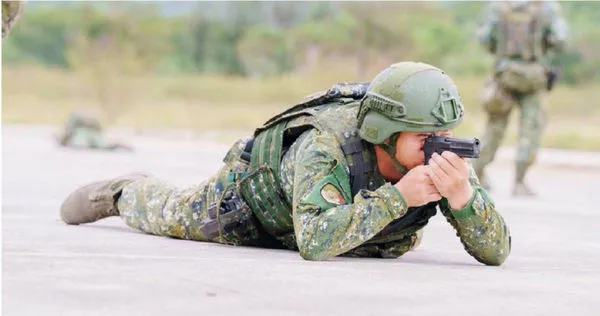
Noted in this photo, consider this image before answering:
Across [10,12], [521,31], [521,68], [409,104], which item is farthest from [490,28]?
[409,104]

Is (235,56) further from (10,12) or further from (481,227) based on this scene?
(481,227)

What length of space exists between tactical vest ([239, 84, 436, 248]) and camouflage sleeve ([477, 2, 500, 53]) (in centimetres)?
743

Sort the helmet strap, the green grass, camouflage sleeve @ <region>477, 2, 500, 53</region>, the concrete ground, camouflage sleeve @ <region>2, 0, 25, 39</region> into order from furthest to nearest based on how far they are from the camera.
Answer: the green grass < camouflage sleeve @ <region>477, 2, 500, 53</region> < camouflage sleeve @ <region>2, 0, 25, 39</region> < the helmet strap < the concrete ground

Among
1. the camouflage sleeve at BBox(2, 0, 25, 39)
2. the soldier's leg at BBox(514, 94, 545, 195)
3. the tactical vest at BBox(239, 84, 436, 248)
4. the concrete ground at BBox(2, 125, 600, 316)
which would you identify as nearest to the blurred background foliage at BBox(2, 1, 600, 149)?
the soldier's leg at BBox(514, 94, 545, 195)

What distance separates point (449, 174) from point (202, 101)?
52981mm

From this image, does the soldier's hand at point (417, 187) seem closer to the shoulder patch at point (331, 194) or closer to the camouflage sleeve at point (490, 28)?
the shoulder patch at point (331, 194)

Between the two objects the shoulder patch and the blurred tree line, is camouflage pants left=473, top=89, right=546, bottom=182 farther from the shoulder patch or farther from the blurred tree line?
the blurred tree line

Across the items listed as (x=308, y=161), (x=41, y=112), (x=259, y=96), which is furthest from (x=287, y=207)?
(x=259, y=96)

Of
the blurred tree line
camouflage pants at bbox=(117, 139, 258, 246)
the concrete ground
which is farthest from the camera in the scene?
the blurred tree line

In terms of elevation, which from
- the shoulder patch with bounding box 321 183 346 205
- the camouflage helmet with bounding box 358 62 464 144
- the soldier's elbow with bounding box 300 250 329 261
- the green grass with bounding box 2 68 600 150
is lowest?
the green grass with bounding box 2 68 600 150

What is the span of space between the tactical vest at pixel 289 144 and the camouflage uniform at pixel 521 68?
24.0 feet

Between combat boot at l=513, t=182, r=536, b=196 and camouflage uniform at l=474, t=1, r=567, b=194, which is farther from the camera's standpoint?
combat boot at l=513, t=182, r=536, b=196

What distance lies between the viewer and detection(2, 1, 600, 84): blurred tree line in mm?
61469

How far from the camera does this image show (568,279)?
19.9 feet
